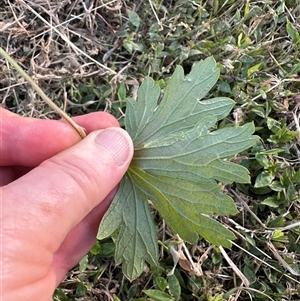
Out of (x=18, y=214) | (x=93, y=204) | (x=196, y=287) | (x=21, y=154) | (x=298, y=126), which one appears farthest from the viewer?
(x=298, y=126)

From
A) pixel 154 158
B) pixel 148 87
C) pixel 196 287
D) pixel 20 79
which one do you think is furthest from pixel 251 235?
pixel 20 79

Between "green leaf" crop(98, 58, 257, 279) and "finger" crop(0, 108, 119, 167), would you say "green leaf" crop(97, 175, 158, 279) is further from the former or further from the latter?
"finger" crop(0, 108, 119, 167)

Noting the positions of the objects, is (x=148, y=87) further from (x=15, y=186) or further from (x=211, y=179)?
(x=15, y=186)

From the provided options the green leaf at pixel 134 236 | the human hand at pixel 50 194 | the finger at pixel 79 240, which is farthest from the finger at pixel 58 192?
the finger at pixel 79 240

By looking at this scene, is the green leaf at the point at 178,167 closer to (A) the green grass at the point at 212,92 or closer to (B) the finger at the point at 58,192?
(B) the finger at the point at 58,192

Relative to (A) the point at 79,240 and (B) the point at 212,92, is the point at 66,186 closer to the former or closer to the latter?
(A) the point at 79,240

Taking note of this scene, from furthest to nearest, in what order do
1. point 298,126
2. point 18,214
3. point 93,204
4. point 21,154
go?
point 298,126, point 21,154, point 93,204, point 18,214

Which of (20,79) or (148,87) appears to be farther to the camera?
(20,79)
